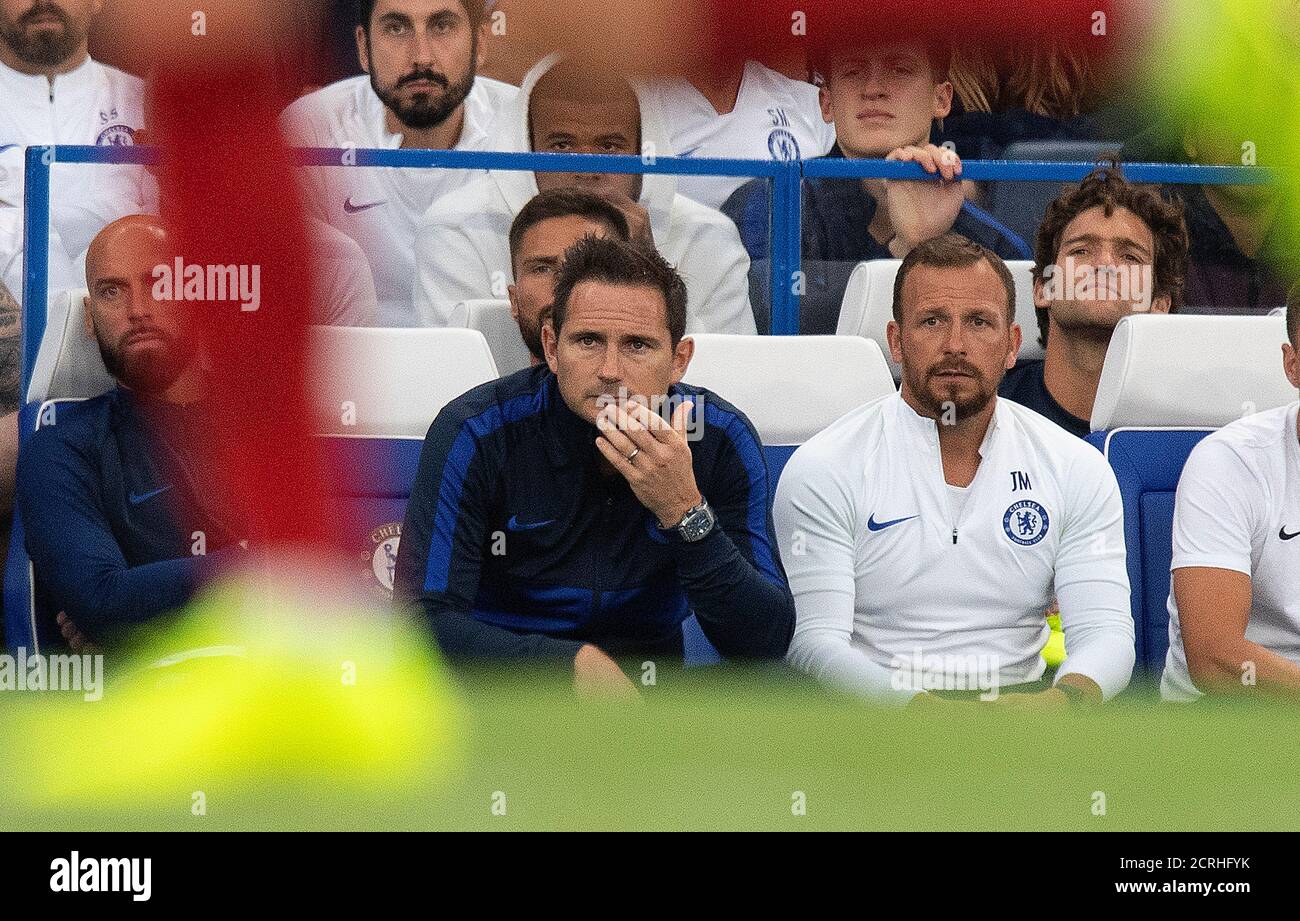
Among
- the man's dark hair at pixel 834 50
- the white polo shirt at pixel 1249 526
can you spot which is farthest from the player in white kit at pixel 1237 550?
the man's dark hair at pixel 834 50

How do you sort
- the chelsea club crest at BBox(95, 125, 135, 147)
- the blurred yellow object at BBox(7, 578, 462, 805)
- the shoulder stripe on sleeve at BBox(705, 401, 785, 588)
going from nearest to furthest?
the blurred yellow object at BBox(7, 578, 462, 805) < the shoulder stripe on sleeve at BBox(705, 401, 785, 588) < the chelsea club crest at BBox(95, 125, 135, 147)

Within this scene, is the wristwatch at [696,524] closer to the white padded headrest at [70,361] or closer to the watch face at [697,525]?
the watch face at [697,525]

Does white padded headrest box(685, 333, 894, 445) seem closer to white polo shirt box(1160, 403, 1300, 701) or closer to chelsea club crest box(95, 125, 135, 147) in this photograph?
white polo shirt box(1160, 403, 1300, 701)

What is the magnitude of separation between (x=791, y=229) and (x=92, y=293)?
1050mm

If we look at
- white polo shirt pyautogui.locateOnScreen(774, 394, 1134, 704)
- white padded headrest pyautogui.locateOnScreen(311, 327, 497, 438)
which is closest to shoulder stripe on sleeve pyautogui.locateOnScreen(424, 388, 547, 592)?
white padded headrest pyautogui.locateOnScreen(311, 327, 497, 438)

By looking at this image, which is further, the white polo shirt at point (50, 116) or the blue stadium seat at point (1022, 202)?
the white polo shirt at point (50, 116)

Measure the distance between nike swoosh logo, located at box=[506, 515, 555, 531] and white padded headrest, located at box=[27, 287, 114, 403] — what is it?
1.89ft

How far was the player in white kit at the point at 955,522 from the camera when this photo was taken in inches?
68.9

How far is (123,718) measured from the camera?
1.09 m

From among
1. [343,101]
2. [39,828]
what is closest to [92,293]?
[343,101]

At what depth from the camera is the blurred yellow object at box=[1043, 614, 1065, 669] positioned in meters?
1.98

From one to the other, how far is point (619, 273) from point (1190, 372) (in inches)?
33.6

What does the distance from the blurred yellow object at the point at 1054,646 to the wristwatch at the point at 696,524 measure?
0.59 metres
